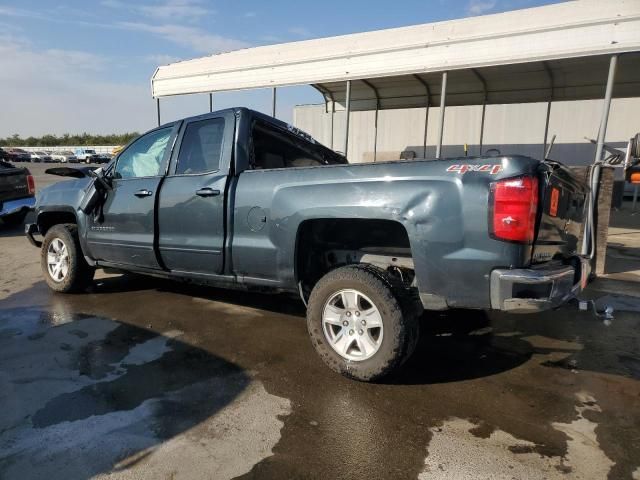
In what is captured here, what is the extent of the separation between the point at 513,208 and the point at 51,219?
536cm

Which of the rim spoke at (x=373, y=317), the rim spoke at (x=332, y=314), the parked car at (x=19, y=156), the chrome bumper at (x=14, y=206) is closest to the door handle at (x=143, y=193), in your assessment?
the rim spoke at (x=332, y=314)

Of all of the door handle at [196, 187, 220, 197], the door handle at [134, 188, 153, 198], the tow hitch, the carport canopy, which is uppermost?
the carport canopy

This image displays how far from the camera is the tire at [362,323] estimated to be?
2957mm

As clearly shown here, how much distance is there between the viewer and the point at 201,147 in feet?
13.6

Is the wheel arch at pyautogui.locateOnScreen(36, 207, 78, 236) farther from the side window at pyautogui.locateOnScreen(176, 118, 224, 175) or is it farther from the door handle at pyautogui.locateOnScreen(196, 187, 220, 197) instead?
the door handle at pyautogui.locateOnScreen(196, 187, 220, 197)

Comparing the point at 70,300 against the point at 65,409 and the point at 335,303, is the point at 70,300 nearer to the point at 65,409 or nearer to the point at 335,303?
the point at 65,409

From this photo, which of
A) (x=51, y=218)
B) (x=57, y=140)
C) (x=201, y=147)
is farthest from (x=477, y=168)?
(x=57, y=140)

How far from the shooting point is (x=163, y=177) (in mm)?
4277

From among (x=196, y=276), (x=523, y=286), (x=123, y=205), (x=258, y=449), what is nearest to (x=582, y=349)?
(x=523, y=286)

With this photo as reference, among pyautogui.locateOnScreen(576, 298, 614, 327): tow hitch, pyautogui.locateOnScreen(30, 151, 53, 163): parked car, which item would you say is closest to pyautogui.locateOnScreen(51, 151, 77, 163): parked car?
pyautogui.locateOnScreen(30, 151, 53, 163): parked car

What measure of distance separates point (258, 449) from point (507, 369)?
200cm

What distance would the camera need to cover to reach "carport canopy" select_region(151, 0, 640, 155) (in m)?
6.42

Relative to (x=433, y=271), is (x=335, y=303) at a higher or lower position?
lower

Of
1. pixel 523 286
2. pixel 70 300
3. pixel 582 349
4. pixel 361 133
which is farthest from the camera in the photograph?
pixel 361 133
